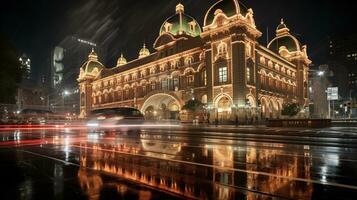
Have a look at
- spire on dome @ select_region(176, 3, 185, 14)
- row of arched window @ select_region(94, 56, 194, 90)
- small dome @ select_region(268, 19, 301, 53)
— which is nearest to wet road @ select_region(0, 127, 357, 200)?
row of arched window @ select_region(94, 56, 194, 90)

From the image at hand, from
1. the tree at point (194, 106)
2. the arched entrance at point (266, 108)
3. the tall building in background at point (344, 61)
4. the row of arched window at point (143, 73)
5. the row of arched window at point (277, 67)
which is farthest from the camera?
the tall building in background at point (344, 61)

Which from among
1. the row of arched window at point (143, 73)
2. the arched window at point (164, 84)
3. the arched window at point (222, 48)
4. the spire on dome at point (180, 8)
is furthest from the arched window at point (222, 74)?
the spire on dome at point (180, 8)

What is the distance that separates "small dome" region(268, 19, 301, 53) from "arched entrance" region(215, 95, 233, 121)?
30964 mm

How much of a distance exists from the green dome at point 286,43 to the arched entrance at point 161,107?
99.4ft

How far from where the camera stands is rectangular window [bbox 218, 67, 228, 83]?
Answer: 53031 millimetres

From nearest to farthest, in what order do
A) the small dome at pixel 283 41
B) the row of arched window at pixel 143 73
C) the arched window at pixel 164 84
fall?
the row of arched window at pixel 143 73 < the arched window at pixel 164 84 < the small dome at pixel 283 41

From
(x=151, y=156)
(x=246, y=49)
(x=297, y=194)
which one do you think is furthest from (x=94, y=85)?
(x=297, y=194)

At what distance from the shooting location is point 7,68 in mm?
38938

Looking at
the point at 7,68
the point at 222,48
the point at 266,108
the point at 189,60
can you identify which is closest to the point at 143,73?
the point at 189,60

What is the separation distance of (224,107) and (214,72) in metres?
6.67

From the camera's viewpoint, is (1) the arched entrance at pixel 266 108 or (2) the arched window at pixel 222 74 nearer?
(2) the arched window at pixel 222 74

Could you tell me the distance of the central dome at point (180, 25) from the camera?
71.4m

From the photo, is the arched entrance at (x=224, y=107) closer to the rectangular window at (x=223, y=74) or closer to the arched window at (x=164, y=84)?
the rectangular window at (x=223, y=74)

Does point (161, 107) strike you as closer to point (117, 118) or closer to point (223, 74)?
point (223, 74)
